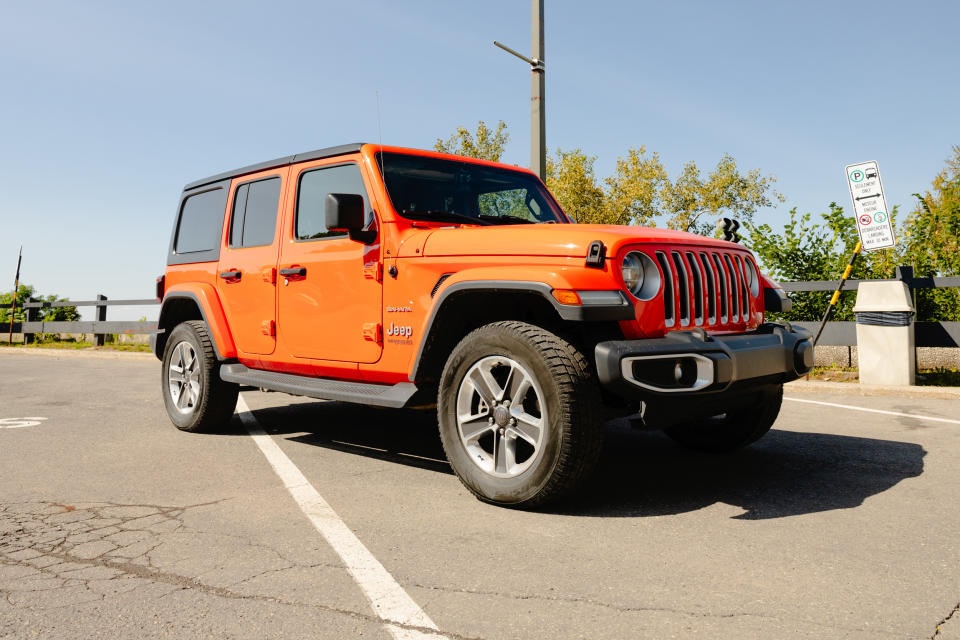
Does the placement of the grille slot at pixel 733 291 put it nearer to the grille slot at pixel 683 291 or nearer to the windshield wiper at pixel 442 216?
the grille slot at pixel 683 291

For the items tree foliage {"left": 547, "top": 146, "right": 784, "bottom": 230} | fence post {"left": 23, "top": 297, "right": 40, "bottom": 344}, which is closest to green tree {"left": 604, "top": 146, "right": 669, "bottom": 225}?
tree foliage {"left": 547, "top": 146, "right": 784, "bottom": 230}

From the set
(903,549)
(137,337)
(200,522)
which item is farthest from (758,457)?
(137,337)

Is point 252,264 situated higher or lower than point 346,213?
lower

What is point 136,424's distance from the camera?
22.5 feet

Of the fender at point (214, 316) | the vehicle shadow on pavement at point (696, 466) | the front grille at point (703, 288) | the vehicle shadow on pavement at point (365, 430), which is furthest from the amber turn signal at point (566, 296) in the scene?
the fender at point (214, 316)

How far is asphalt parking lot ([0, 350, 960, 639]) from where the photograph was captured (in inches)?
100

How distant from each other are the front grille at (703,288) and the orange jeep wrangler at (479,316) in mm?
12

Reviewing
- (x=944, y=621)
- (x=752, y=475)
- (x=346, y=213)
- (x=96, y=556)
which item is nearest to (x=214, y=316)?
(x=346, y=213)

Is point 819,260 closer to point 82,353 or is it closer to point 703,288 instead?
point 703,288

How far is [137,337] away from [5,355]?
112 inches

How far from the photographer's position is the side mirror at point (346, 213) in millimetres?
4504

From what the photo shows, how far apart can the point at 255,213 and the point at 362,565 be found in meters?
3.57

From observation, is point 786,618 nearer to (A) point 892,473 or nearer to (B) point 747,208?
(A) point 892,473

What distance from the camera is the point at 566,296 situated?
11.9 ft
